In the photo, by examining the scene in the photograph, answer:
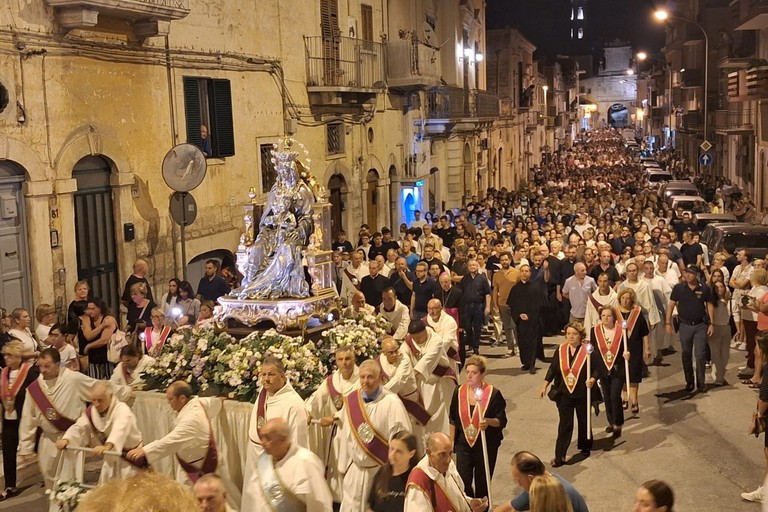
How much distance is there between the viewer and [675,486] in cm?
980

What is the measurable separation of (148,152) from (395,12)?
1382 centimetres

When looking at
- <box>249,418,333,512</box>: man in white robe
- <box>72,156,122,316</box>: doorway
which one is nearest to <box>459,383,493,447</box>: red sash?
<box>249,418,333,512</box>: man in white robe

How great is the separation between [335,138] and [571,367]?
A: 1428 cm

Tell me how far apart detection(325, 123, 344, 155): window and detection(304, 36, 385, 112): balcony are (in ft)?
1.57

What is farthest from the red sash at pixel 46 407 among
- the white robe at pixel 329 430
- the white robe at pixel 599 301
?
the white robe at pixel 599 301

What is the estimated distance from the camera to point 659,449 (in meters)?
11.0

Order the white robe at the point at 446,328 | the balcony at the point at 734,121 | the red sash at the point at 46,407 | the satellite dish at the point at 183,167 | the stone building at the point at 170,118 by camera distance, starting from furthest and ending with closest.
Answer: the balcony at the point at 734,121
the satellite dish at the point at 183,167
the stone building at the point at 170,118
the white robe at the point at 446,328
the red sash at the point at 46,407

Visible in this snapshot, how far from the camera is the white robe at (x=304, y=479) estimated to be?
21.6ft

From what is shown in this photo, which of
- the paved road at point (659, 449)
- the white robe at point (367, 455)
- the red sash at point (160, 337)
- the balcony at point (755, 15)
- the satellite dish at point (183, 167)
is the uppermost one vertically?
the balcony at point (755, 15)

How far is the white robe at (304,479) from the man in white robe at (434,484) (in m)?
0.58

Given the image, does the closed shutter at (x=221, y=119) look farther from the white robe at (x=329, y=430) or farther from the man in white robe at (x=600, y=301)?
the white robe at (x=329, y=430)

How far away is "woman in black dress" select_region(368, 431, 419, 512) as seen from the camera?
6.66 meters

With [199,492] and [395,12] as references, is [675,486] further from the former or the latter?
[395,12]

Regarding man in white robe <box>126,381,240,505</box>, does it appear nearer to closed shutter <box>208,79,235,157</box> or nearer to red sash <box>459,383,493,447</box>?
red sash <box>459,383,493,447</box>
